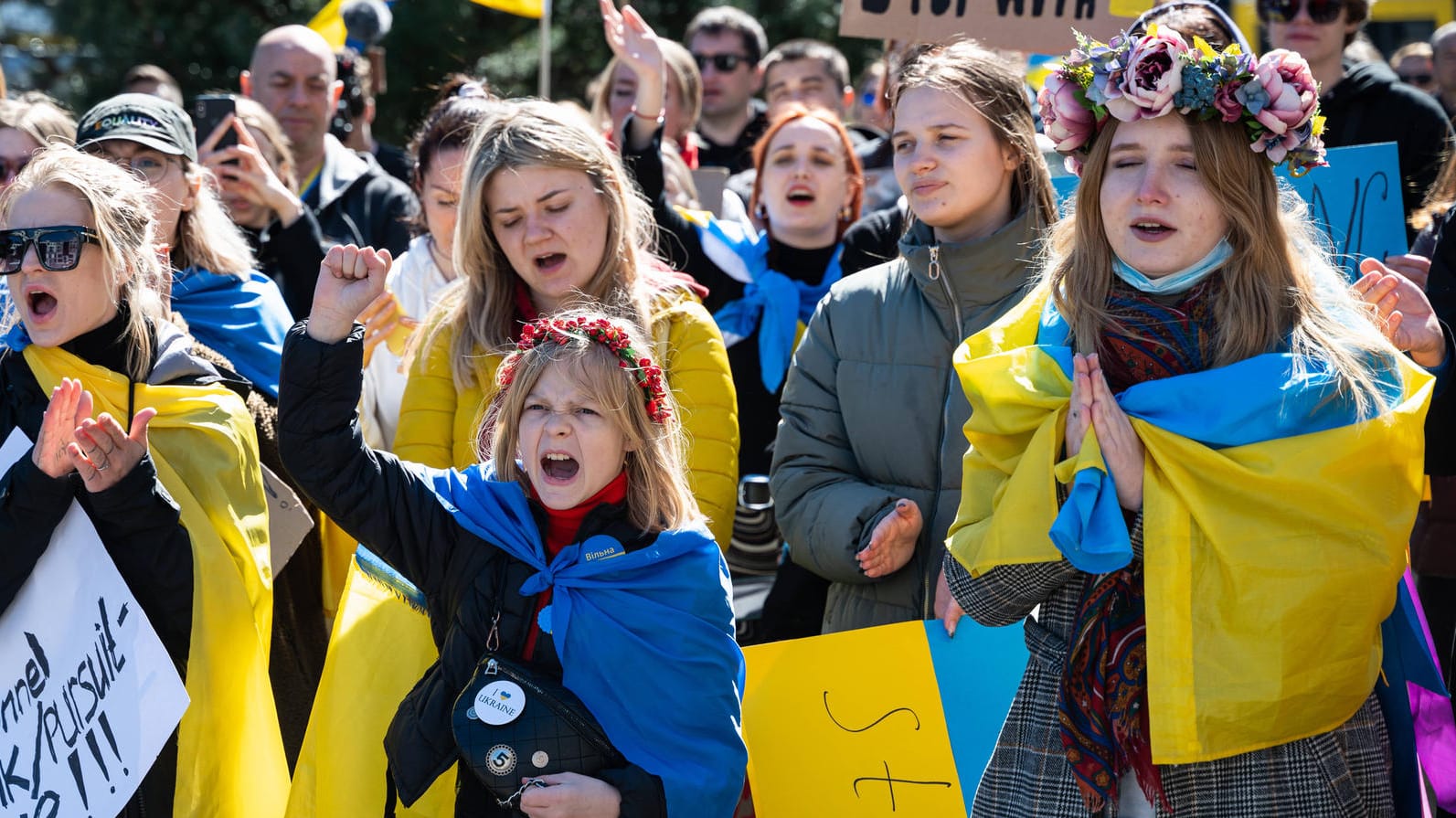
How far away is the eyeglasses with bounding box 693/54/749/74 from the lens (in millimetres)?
7531

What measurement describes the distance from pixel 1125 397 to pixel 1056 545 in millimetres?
304

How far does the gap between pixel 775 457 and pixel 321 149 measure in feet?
11.5

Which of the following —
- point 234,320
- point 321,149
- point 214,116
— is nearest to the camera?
point 234,320

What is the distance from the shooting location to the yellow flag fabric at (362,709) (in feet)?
10.5

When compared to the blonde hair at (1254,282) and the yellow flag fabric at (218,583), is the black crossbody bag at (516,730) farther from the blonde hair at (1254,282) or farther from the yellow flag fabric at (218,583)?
the blonde hair at (1254,282)

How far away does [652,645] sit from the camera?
3.00 m

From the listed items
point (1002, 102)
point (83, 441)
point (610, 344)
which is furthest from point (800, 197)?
point (83, 441)

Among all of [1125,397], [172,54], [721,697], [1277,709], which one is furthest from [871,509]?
[172,54]

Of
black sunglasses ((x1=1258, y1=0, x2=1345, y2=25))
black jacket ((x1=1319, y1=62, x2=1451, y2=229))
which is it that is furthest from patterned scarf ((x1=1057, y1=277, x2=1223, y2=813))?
black sunglasses ((x1=1258, y1=0, x2=1345, y2=25))

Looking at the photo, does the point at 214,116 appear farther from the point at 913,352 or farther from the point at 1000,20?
the point at 913,352

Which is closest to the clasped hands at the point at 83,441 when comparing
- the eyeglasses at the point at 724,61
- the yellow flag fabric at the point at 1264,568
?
the yellow flag fabric at the point at 1264,568

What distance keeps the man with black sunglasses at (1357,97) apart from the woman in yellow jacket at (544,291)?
2.47m

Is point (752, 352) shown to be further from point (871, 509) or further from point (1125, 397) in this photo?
point (1125, 397)

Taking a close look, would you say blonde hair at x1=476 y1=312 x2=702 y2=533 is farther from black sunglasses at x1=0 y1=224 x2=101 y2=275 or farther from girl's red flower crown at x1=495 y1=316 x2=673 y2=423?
black sunglasses at x1=0 y1=224 x2=101 y2=275
